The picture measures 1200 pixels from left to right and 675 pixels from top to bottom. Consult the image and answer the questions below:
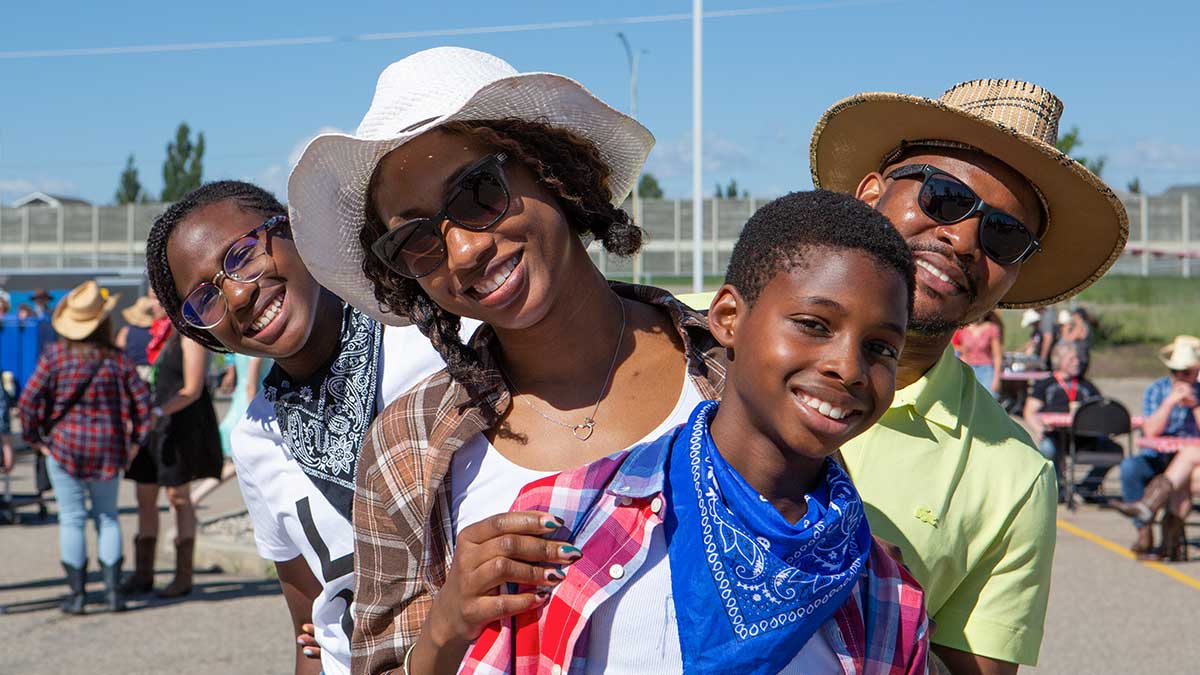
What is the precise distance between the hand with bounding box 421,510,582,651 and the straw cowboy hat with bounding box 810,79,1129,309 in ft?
3.83

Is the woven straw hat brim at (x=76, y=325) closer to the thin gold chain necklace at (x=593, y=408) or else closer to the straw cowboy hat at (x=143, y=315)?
the straw cowboy hat at (x=143, y=315)

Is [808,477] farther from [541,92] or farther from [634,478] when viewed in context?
[541,92]

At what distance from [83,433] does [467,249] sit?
6.59 meters

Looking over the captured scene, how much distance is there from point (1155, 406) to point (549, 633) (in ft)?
31.4

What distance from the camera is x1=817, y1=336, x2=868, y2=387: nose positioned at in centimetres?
173

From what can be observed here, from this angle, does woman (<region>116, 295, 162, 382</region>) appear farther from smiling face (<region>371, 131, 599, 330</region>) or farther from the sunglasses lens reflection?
smiling face (<region>371, 131, 599, 330</region>)

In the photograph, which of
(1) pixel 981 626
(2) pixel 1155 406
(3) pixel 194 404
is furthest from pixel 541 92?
(2) pixel 1155 406

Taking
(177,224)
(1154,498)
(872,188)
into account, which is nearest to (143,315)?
(1154,498)

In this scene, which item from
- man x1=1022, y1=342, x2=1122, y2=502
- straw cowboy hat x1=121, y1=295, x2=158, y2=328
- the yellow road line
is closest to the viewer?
the yellow road line

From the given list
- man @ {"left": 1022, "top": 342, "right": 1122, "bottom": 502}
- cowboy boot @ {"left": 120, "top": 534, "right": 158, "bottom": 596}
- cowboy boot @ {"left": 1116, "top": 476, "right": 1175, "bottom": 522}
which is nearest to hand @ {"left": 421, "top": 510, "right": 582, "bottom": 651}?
cowboy boot @ {"left": 120, "top": 534, "right": 158, "bottom": 596}

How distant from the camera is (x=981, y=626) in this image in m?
2.20

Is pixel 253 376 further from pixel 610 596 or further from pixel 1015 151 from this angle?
pixel 610 596

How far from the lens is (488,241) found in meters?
2.03

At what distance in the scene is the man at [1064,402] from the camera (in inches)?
458
